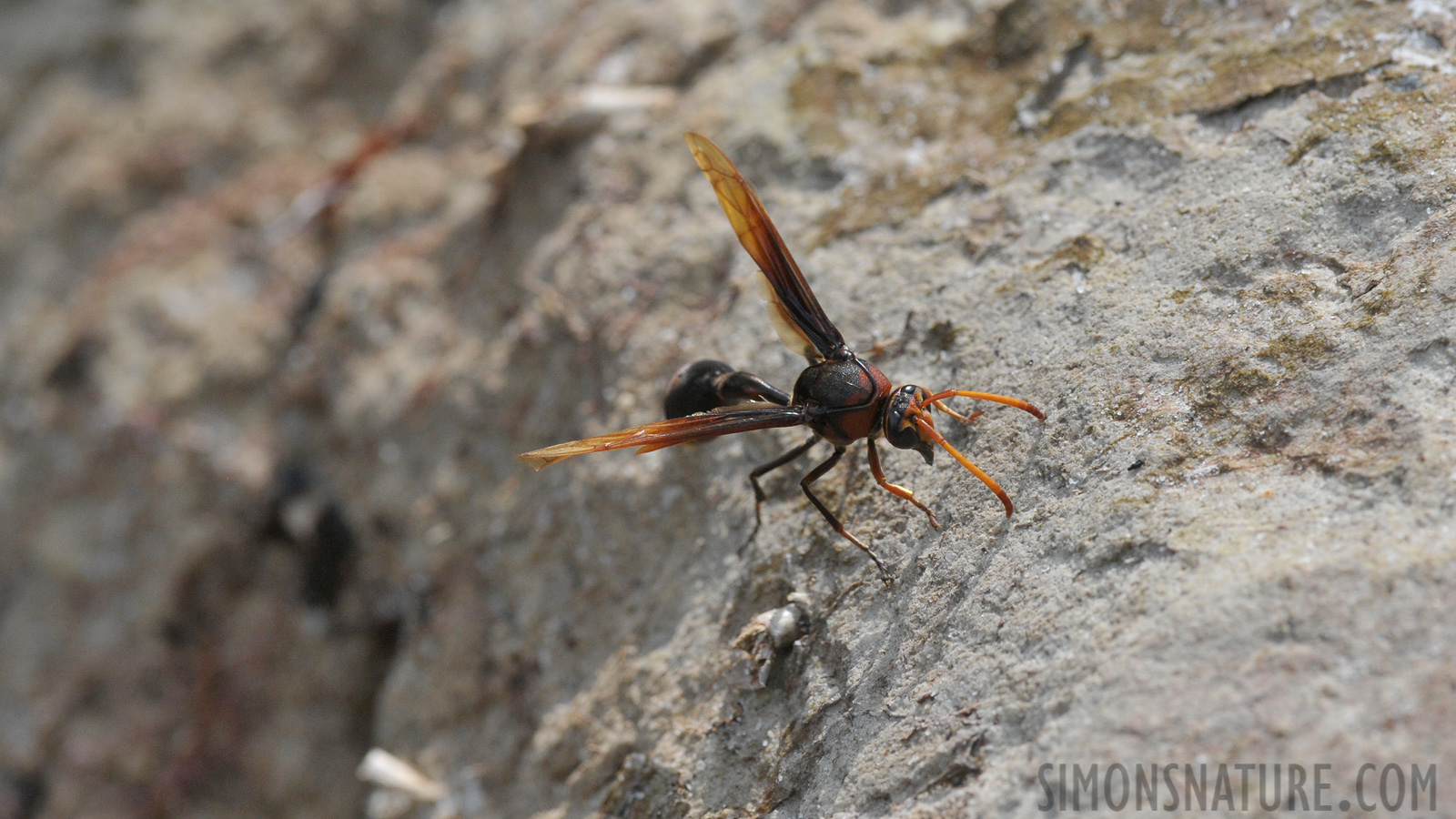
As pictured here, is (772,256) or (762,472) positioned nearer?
(762,472)

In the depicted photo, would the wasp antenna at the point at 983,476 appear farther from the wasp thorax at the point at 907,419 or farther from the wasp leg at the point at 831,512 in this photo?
the wasp leg at the point at 831,512

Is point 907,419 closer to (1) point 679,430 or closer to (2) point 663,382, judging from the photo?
(1) point 679,430

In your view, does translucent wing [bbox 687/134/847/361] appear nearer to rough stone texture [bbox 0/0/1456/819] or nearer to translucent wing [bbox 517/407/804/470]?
rough stone texture [bbox 0/0/1456/819]

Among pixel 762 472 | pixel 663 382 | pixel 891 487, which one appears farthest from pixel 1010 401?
pixel 663 382

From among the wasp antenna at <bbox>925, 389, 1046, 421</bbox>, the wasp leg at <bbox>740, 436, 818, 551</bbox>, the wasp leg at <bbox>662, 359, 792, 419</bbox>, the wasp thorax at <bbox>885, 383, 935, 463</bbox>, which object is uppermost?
the wasp antenna at <bbox>925, 389, 1046, 421</bbox>

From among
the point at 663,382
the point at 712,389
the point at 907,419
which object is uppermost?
the point at 907,419

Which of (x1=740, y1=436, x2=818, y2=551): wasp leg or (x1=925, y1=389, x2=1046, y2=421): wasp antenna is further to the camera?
(x1=740, y1=436, x2=818, y2=551): wasp leg

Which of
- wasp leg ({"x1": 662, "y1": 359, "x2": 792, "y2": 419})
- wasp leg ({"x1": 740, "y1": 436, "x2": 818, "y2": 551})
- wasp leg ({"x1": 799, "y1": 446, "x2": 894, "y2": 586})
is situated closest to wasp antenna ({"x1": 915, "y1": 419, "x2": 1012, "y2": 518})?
wasp leg ({"x1": 799, "y1": 446, "x2": 894, "y2": 586})

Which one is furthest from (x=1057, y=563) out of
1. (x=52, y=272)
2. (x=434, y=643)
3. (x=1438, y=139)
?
(x=52, y=272)
